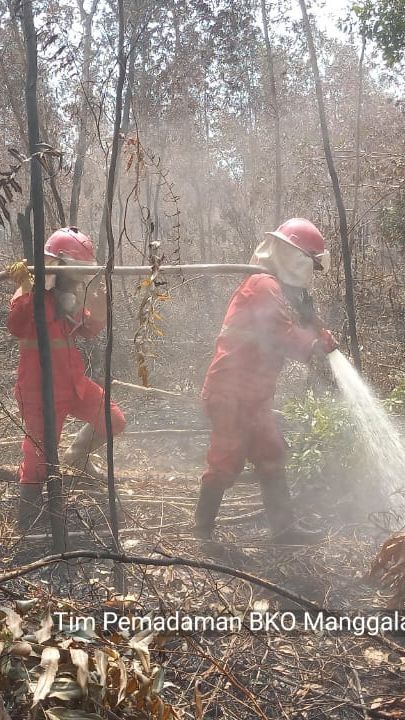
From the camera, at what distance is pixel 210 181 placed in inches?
693

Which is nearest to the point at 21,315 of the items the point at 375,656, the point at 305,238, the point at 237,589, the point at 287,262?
the point at 287,262

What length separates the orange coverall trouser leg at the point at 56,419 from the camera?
3582 mm

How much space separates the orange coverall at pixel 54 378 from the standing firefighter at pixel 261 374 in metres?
0.75

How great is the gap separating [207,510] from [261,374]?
0.88 meters

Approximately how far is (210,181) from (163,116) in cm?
400

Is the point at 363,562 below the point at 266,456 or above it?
below

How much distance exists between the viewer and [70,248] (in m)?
3.51

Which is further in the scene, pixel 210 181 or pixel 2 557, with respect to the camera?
pixel 210 181

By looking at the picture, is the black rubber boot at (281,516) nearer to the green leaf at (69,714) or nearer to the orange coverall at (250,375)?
the orange coverall at (250,375)

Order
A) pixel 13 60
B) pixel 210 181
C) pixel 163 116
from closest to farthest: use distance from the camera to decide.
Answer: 1. pixel 13 60
2. pixel 163 116
3. pixel 210 181

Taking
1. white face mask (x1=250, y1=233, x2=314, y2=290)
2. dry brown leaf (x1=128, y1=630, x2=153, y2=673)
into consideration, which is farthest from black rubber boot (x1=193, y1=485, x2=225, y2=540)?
dry brown leaf (x1=128, y1=630, x2=153, y2=673)

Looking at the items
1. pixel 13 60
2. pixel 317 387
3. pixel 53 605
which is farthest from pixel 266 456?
pixel 13 60

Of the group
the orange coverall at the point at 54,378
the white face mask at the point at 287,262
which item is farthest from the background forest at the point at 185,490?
the white face mask at the point at 287,262

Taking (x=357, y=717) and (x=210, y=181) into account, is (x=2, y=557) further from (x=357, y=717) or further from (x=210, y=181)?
(x=210, y=181)
